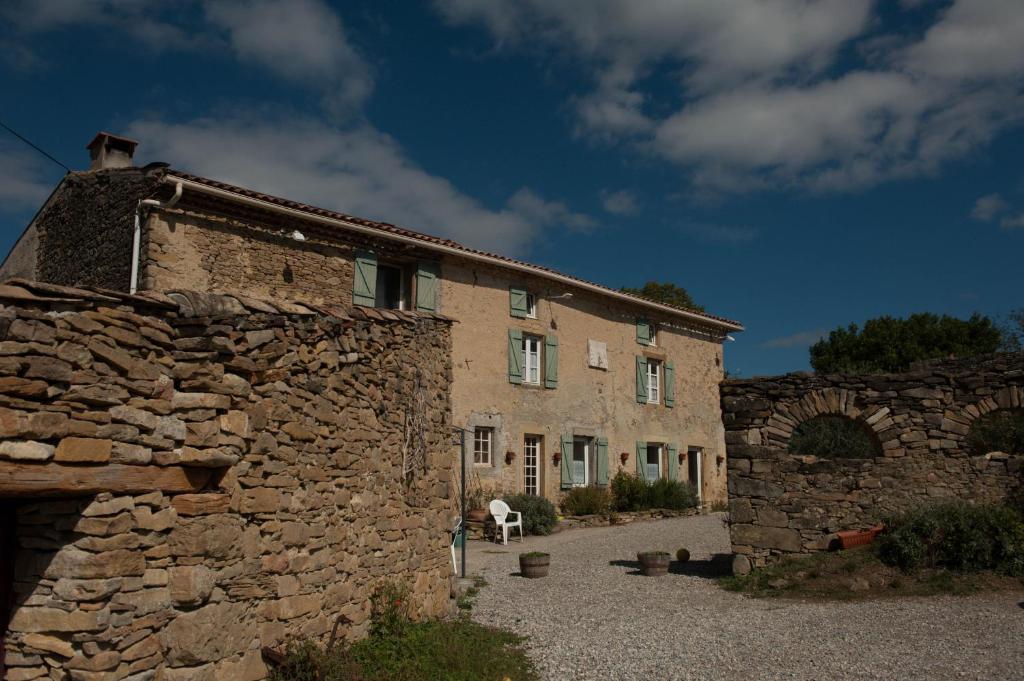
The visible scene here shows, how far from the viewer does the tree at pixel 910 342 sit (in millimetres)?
28250

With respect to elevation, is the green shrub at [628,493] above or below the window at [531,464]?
below

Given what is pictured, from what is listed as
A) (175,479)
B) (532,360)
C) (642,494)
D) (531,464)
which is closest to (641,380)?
(642,494)

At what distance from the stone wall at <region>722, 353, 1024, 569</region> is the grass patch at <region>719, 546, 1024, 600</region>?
0.36 metres

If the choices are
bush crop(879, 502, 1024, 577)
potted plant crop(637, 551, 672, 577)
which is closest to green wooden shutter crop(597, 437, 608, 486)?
potted plant crop(637, 551, 672, 577)

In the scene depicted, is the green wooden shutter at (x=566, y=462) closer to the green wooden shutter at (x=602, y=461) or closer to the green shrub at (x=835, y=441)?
the green wooden shutter at (x=602, y=461)

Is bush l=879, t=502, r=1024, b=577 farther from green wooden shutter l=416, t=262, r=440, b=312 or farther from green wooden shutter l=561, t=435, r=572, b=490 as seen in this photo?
green wooden shutter l=416, t=262, r=440, b=312

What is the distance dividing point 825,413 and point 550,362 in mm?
8141

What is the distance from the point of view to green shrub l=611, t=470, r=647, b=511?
18.1 m

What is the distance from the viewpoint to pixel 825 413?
1007 cm

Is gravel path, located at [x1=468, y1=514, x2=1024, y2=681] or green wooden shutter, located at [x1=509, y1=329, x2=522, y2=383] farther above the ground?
green wooden shutter, located at [x1=509, y1=329, x2=522, y2=383]

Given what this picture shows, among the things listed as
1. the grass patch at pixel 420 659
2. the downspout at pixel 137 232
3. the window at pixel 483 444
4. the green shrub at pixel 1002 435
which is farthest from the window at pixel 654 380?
the grass patch at pixel 420 659

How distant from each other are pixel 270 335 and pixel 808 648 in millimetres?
5418

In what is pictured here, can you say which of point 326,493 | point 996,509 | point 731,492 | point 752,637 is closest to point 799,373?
point 731,492

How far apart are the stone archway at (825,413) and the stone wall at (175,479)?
6501mm
